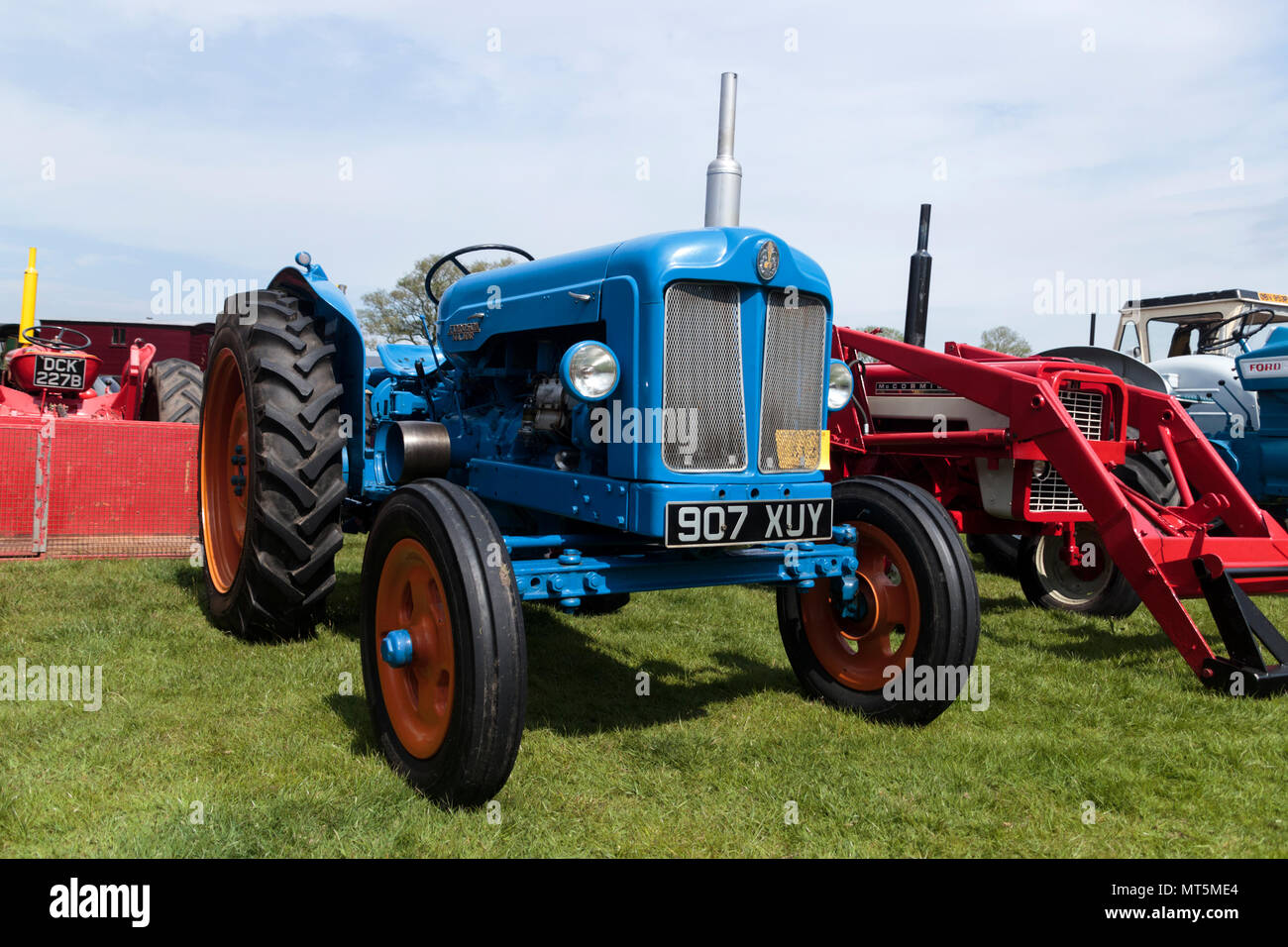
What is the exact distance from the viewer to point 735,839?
2.69 meters

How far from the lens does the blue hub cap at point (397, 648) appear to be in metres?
3.02

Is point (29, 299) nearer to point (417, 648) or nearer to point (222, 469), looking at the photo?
point (222, 469)

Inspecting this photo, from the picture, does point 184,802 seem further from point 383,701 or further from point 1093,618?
point 1093,618

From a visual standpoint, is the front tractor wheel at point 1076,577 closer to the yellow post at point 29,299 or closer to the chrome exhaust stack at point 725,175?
the chrome exhaust stack at point 725,175

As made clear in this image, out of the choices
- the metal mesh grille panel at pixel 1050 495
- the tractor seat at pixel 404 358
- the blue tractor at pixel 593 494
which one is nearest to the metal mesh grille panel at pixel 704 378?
the blue tractor at pixel 593 494

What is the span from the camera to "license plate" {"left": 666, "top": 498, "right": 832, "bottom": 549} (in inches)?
117

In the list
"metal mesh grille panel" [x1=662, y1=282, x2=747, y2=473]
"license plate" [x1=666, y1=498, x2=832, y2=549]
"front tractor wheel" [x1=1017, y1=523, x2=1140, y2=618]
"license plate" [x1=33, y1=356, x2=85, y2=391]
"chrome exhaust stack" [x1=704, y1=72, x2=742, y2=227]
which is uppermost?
"chrome exhaust stack" [x1=704, y1=72, x2=742, y2=227]

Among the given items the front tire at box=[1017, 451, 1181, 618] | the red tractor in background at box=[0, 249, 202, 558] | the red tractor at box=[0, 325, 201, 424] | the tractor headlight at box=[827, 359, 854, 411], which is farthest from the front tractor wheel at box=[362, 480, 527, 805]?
the red tractor at box=[0, 325, 201, 424]

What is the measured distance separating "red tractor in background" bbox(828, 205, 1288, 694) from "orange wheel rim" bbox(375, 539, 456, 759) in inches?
114

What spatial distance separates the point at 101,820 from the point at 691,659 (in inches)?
102

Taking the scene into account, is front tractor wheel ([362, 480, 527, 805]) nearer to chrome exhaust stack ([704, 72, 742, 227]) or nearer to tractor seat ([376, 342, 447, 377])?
chrome exhaust stack ([704, 72, 742, 227])

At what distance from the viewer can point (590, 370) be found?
3.03m

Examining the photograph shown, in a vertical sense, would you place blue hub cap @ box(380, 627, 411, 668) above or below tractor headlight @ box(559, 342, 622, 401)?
below

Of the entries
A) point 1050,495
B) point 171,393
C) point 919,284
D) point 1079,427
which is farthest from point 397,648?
point 171,393
